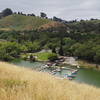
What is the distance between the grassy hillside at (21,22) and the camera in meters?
127

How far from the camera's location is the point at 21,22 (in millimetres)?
137375

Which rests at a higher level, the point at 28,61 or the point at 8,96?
the point at 8,96

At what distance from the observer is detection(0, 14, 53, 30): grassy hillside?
127 metres

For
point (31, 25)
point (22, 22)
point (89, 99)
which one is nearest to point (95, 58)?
point (89, 99)

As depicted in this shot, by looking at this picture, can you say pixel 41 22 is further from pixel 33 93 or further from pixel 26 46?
pixel 33 93

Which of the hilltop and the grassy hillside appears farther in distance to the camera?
the grassy hillside

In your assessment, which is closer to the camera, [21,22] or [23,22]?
[23,22]

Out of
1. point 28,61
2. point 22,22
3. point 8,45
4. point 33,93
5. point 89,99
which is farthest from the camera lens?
point 22,22

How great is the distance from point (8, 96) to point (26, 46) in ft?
229

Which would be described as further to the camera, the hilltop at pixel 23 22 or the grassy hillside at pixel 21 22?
the grassy hillside at pixel 21 22

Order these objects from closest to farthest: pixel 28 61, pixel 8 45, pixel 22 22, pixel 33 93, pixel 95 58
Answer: pixel 33 93 < pixel 95 58 < pixel 28 61 < pixel 8 45 < pixel 22 22

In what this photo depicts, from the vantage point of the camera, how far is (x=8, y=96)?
3.13 meters

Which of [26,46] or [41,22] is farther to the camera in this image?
[41,22]

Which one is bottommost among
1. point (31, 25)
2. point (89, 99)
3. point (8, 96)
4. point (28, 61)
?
point (28, 61)
